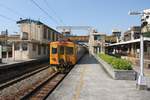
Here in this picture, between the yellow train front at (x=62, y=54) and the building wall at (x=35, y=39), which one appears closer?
the yellow train front at (x=62, y=54)

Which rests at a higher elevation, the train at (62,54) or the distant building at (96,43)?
the distant building at (96,43)

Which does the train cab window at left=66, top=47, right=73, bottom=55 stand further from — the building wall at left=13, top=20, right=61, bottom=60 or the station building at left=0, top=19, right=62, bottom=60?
the building wall at left=13, top=20, right=61, bottom=60

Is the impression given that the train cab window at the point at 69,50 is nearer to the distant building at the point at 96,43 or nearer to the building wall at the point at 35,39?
the building wall at the point at 35,39

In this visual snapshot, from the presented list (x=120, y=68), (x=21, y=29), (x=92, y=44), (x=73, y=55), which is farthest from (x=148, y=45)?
(x=92, y=44)

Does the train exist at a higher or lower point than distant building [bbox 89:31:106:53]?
lower

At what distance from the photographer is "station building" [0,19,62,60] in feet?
132

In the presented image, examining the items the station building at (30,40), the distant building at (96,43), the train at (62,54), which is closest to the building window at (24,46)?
the station building at (30,40)

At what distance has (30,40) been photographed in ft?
130

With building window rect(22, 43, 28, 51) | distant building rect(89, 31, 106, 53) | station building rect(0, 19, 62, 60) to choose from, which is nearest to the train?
station building rect(0, 19, 62, 60)

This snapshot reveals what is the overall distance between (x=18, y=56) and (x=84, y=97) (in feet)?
104

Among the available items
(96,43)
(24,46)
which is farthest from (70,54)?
(96,43)

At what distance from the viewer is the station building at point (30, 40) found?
4019 cm

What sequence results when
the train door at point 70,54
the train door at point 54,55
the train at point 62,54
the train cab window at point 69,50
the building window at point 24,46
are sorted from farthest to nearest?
the building window at point 24,46, the train cab window at point 69,50, the train door at point 70,54, the train door at point 54,55, the train at point 62,54

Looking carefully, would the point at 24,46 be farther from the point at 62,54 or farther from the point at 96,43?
the point at 96,43
